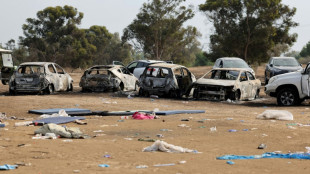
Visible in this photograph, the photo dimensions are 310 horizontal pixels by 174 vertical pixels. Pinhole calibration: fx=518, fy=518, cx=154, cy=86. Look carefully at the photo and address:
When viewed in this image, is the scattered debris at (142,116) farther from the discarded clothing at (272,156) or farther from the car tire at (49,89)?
the car tire at (49,89)

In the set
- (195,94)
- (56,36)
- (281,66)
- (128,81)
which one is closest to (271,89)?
(195,94)

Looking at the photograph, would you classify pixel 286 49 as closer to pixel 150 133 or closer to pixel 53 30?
pixel 53 30

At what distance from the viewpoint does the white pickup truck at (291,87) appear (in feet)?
60.4

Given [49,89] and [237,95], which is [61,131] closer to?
[237,95]

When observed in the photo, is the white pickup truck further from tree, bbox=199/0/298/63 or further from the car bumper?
tree, bbox=199/0/298/63

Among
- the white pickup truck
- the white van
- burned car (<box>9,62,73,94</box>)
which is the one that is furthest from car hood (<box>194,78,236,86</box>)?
the white van

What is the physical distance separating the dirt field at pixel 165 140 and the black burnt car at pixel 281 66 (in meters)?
10.8

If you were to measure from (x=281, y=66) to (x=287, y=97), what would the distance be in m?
9.65

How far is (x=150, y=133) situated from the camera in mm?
11516

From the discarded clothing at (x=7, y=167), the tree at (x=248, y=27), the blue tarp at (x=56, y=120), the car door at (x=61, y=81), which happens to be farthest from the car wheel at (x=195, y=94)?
the tree at (x=248, y=27)

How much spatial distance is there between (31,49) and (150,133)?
169ft

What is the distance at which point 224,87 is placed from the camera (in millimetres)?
19641

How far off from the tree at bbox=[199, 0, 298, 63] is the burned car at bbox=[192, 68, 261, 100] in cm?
2584

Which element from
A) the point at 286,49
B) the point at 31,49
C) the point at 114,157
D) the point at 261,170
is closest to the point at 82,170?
the point at 114,157
